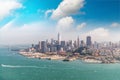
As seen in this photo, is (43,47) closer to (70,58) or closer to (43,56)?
(43,56)

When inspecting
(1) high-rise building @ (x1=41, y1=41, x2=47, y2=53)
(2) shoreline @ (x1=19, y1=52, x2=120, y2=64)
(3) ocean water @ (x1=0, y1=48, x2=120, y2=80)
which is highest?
(1) high-rise building @ (x1=41, y1=41, x2=47, y2=53)

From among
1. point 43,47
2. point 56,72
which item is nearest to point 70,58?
point 43,47

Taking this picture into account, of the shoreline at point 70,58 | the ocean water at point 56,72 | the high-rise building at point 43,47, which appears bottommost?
the ocean water at point 56,72

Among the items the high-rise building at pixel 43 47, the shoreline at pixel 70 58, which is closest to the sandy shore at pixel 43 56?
the shoreline at pixel 70 58

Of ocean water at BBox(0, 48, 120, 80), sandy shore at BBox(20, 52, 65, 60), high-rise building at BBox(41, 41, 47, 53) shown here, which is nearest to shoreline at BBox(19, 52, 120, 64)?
sandy shore at BBox(20, 52, 65, 60)

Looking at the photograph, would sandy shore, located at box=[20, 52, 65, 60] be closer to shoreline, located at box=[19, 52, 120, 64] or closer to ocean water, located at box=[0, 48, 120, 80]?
shoreline, located at box=[19, 52, 120, 64]

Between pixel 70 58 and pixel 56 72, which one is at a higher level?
pixel 70 58

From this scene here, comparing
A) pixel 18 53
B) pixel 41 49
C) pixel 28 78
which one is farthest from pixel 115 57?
pixel 28 78

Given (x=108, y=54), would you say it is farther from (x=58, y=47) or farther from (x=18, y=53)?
(x=18, y=53)

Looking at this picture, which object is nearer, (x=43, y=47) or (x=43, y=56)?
(x=43, y=56)

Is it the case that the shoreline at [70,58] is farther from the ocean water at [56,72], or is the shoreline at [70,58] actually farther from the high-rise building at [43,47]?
the ocean water at [56,72]

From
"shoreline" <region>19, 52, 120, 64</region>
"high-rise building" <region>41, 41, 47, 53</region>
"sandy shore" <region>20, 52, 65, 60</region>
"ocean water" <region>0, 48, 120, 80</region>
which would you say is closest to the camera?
"ocean water" <region>0, 48, 120, 80</region>
